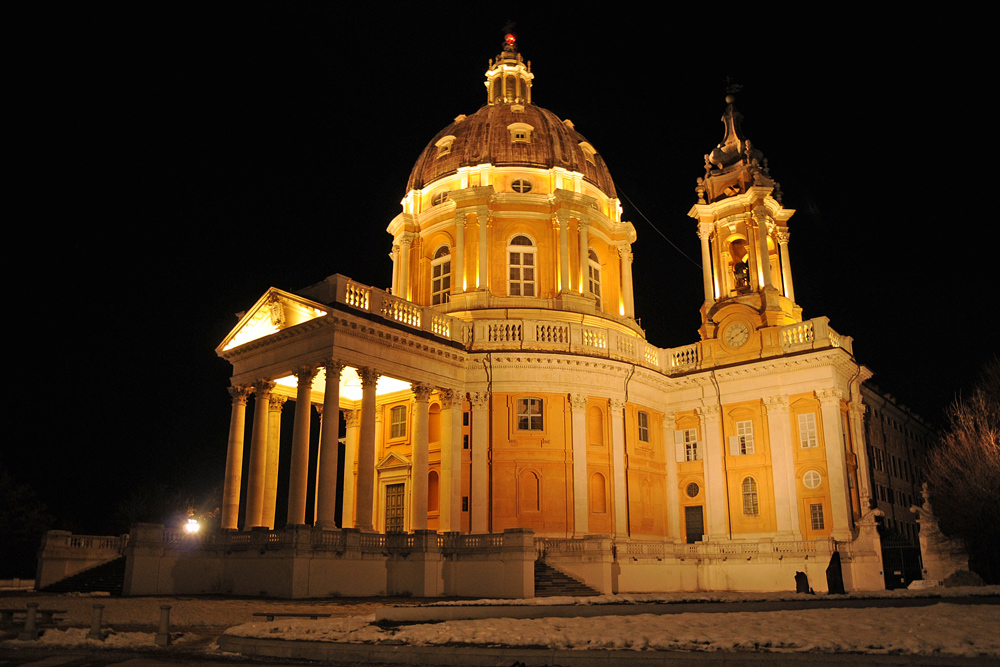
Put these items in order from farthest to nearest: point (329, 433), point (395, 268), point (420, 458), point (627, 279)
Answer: point (627, 279) < point (395, 268) < point (420, 458) < point (329, 433)

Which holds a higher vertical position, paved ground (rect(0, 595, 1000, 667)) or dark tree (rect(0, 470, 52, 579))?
dark tree (rect(0, 470, 52, 579))

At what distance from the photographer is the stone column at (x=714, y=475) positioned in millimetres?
33344

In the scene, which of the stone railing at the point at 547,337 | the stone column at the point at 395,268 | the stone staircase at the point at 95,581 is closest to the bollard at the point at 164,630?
the stone staircase at the point at 95,581

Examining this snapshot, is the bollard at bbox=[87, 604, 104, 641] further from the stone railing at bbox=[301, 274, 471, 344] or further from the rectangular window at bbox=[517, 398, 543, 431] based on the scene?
the rectangular window at bbox=[517, 398, 543, 431]

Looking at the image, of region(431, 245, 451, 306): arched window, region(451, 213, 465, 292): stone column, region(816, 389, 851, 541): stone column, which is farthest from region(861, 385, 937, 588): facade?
region(431, 245, 451, 306): arched window

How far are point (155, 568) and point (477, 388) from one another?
12.9m

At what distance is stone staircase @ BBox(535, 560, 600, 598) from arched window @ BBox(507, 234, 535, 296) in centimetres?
1505

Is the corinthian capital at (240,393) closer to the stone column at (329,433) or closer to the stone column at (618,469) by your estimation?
the stone column at (329,433)

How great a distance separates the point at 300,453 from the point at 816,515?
765 inches

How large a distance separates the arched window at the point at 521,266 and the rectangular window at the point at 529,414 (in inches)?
297

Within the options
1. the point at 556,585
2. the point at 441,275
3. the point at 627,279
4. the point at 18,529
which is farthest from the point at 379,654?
the point at 18,529

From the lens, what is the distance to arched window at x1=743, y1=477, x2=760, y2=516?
32.8 m

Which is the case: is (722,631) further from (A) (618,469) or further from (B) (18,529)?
(B) (18,529)

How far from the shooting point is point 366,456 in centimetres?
2714
